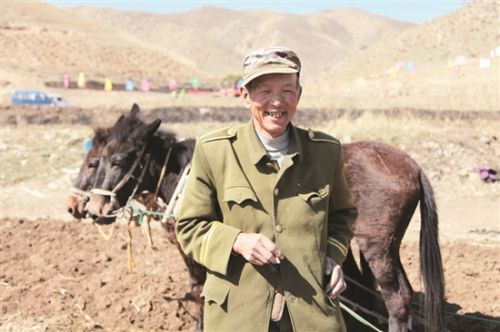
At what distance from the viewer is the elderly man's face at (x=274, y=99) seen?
2.51 metres

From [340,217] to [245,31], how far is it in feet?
560

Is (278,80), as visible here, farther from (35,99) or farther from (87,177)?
(35,99)

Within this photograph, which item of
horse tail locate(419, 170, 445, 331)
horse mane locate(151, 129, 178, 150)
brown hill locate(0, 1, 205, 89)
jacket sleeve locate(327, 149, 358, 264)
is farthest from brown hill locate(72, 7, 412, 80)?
jacket sleeve locate(327, 149, 358, 264)

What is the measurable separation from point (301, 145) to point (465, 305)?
15.4ft

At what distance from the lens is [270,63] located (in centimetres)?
248

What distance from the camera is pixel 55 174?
1474 cm

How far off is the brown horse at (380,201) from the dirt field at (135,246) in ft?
2.07

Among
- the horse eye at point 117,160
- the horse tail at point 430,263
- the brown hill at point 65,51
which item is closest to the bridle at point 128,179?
the horse eye at point 117,160

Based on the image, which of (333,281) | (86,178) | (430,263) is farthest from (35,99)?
(333,281)

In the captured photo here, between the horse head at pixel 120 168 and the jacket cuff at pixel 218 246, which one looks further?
the horse head at pixel 120 168

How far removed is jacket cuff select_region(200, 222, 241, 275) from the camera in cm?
249

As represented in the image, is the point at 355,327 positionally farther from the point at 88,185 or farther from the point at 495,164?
the point at 495,164

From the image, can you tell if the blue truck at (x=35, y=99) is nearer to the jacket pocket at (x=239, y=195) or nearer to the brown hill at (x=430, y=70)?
the brown hill at (x=430, y=70)

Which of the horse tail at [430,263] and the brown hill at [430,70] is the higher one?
the brown hill at [430,70]
